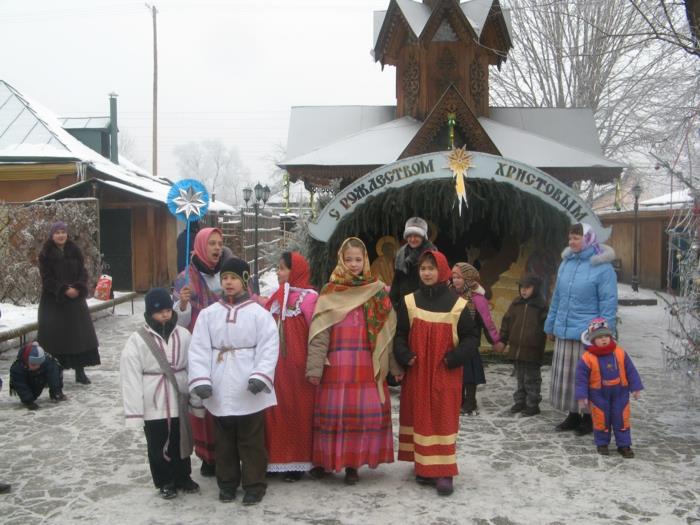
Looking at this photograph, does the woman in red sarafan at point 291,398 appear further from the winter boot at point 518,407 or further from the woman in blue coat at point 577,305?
the winter boot at point 518,407

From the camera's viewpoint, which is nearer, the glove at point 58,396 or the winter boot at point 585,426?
the winter boot at point 585,426

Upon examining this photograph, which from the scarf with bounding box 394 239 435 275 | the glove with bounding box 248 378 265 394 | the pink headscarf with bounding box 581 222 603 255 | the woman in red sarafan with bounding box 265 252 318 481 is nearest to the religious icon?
the scarf with bounding box 394 239 435 275

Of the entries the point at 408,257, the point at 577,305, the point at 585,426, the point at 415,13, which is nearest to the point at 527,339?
the point at 577,305

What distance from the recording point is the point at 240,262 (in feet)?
14.3

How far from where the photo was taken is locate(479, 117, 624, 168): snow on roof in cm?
986

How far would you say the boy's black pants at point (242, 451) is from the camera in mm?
4227

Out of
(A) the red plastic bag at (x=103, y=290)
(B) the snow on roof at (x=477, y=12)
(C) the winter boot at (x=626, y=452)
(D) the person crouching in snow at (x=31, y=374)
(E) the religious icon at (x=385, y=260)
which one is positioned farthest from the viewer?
(A) the red plastic bag at (x=103, y=290)

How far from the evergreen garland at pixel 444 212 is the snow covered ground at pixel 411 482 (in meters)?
2.24

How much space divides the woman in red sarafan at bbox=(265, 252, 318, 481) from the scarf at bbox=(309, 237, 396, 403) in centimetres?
15

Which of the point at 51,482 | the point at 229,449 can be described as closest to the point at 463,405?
the point at 229,449

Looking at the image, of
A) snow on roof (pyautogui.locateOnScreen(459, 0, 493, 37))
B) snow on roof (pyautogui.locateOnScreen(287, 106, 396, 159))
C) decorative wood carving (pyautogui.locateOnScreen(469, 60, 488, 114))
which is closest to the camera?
decorative wood carving (pyautogui.locateOnScreen(469, 60, 488, 114))

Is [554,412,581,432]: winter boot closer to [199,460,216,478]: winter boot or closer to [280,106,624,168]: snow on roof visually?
[199,460,216,478]: winter boot

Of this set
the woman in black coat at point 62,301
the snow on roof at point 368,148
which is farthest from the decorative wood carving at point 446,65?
the woman in black coat at point 62,301

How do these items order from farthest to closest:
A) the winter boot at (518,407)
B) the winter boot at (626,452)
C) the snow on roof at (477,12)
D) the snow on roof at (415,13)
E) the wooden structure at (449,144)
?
the snow on roof at (477,12) → the snow on roof at (415,13) → the wooden structure at (449,144) → the winter boot at (518,407) → the winter boot at (626,452)
